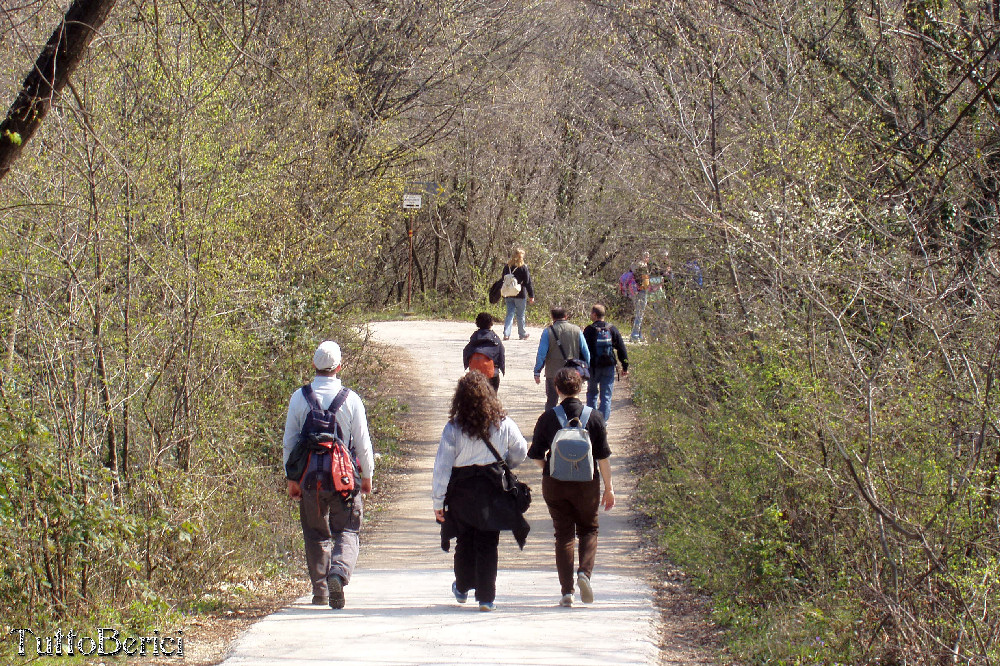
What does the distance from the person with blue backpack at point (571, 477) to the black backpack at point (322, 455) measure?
3.98 ft

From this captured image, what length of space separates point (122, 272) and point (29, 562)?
1861 mm

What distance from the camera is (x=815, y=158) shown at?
8.27 meters

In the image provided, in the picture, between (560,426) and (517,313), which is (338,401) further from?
(517,313)

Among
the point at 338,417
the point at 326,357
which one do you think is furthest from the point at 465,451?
the point at 326,357

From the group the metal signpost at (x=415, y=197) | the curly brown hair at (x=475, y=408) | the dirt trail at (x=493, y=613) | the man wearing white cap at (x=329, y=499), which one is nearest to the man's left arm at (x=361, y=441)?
the man wearing white cap at (x=329, y=499)

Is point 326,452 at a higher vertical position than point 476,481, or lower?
higher

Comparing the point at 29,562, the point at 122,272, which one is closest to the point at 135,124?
the point at 122,272

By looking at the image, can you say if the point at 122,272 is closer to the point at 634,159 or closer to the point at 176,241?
the point at 176,241

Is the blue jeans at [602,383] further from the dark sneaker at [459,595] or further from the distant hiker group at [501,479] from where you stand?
the dark sneaker at [459,595]

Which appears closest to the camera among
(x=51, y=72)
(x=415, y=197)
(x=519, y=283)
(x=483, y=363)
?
(x=51, y=72)

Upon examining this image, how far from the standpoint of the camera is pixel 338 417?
6.90 m

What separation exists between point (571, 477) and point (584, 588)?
77 cm

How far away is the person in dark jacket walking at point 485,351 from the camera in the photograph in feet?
38.9

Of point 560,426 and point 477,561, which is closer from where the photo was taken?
point 477,561
